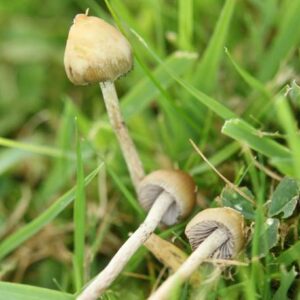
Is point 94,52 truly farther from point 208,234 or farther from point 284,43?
point 284,43

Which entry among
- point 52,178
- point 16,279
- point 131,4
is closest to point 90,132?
point 52,178

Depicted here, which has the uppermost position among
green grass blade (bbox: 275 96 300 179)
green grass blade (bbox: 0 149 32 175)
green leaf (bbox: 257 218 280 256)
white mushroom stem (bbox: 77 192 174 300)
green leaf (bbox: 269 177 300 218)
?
green grass blade (bbox: 275 96 300 179)

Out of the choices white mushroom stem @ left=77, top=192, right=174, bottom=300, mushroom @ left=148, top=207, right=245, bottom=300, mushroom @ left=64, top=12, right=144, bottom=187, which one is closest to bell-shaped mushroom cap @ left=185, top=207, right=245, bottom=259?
mushroom @ left=148, top=207, right=245, bottom=300

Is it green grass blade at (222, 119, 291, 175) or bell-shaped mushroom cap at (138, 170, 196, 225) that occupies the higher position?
green grass blade at (222, 119, 291, 175)

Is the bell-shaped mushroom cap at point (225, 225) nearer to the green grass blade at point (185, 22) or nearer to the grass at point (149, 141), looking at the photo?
the grass at point (149, 141)

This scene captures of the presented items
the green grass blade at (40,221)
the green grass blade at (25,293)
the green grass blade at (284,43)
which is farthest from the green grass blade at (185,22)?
the green grass blade at (25,293)

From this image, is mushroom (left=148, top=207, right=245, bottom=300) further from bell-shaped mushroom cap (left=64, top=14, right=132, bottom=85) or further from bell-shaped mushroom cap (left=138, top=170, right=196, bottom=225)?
bell-shaped mushroom cap (left=64, top=14, right=132, bottom=85)

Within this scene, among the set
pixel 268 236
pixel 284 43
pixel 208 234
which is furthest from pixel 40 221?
pixel 284 43

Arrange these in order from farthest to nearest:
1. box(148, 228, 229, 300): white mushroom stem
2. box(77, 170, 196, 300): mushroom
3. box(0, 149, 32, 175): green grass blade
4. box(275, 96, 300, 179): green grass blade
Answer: box(0, 149, 32, 175): green grass blade < box(77, 170, 196, 300): mushroom < box(148, 228, 229, 300): white mushroom stem < box(275, 96, 300, 179): green grass blade
